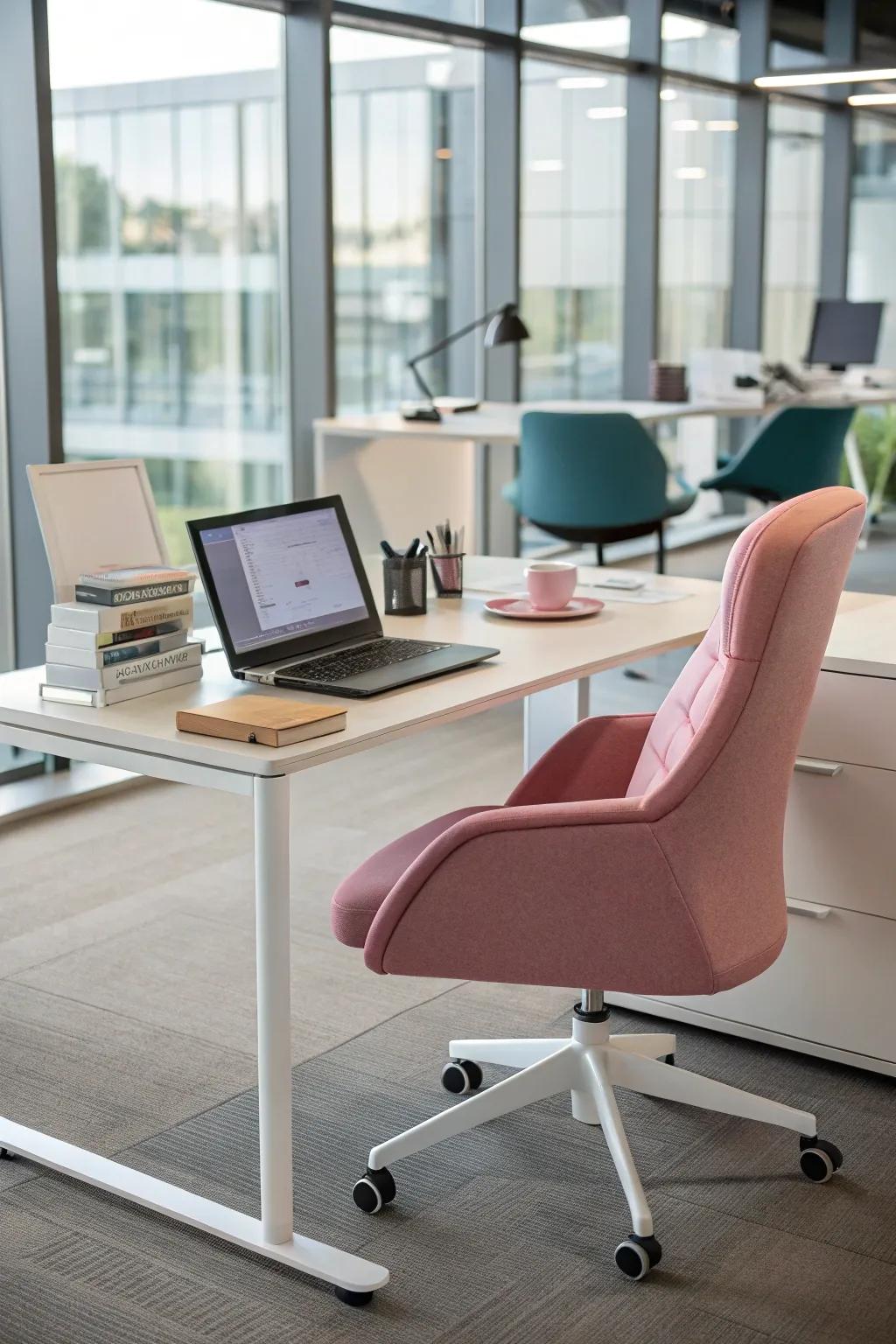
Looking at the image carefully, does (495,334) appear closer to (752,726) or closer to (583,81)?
(583,81)

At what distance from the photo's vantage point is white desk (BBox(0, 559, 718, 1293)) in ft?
6.59

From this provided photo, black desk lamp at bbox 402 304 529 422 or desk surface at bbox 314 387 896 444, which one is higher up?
black desk lamp at bbox 402 304 529 422

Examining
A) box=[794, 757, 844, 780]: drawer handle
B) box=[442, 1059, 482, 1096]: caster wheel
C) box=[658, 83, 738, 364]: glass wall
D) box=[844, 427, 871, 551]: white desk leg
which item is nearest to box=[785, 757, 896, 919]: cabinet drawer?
box=[794, 757, 844, 780]: drawer handle

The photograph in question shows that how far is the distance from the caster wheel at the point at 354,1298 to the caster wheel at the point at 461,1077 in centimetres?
57

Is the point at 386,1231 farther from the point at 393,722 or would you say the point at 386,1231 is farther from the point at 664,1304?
the point at 393,722

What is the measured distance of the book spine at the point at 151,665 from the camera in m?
2.25

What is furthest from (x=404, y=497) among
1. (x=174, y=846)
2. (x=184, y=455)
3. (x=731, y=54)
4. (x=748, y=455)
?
(x=731, y=54)

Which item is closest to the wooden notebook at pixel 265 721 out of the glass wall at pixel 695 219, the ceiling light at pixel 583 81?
the ceiling light at pixel 583 81

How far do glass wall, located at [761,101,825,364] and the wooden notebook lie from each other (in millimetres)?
7303

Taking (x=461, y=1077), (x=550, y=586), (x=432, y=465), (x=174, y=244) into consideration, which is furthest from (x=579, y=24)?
(x=461, y=1077)

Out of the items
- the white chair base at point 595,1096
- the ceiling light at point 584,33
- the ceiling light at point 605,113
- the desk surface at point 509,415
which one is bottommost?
the white chair base at point 595,1096

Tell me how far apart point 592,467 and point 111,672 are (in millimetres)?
3162

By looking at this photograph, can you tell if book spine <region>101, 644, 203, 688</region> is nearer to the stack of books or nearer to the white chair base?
the stack of books

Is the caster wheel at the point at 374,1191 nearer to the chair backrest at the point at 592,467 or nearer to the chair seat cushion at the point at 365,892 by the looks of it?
the chair seat cushion at the point at 365,892
